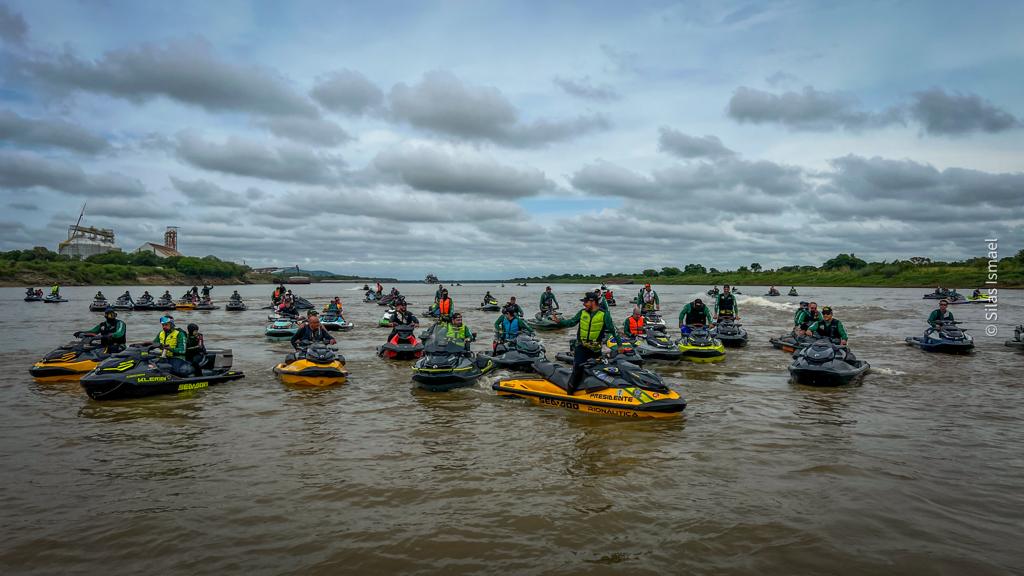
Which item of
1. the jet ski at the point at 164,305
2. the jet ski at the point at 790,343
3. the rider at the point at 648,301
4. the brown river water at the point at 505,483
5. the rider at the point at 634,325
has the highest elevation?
the rider at the point at 648,301

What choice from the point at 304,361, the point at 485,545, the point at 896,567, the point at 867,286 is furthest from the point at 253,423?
the point at 867,286

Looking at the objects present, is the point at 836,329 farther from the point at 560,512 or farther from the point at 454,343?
the point at 560,512

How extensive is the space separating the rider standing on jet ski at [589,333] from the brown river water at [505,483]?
917mm

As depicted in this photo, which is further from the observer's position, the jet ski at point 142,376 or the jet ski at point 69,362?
the jet ski at point 69,362

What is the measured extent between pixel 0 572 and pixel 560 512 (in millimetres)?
5340

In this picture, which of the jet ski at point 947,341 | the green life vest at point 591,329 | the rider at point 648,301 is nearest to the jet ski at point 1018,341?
the jet ski at point 947,341

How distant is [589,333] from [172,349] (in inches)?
384

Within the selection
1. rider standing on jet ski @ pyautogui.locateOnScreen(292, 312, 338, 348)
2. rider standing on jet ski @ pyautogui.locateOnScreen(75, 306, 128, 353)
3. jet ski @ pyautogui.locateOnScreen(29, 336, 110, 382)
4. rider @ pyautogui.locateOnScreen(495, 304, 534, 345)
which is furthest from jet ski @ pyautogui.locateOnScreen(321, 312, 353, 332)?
rider @ pyautogui.locateOnScreen(495, 304, 534, 345)

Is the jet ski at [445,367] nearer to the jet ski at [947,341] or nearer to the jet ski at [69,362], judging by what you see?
the jet ski at [69,362]

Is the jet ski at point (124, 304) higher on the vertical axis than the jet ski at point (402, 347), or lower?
higher

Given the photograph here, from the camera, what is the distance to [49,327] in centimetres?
2822

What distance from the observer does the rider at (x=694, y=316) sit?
1869cm

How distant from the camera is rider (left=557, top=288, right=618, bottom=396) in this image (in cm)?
1086

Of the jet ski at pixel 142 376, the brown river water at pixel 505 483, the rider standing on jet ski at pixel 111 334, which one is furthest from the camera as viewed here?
the rider standing on jet ski at pixel 111 334
